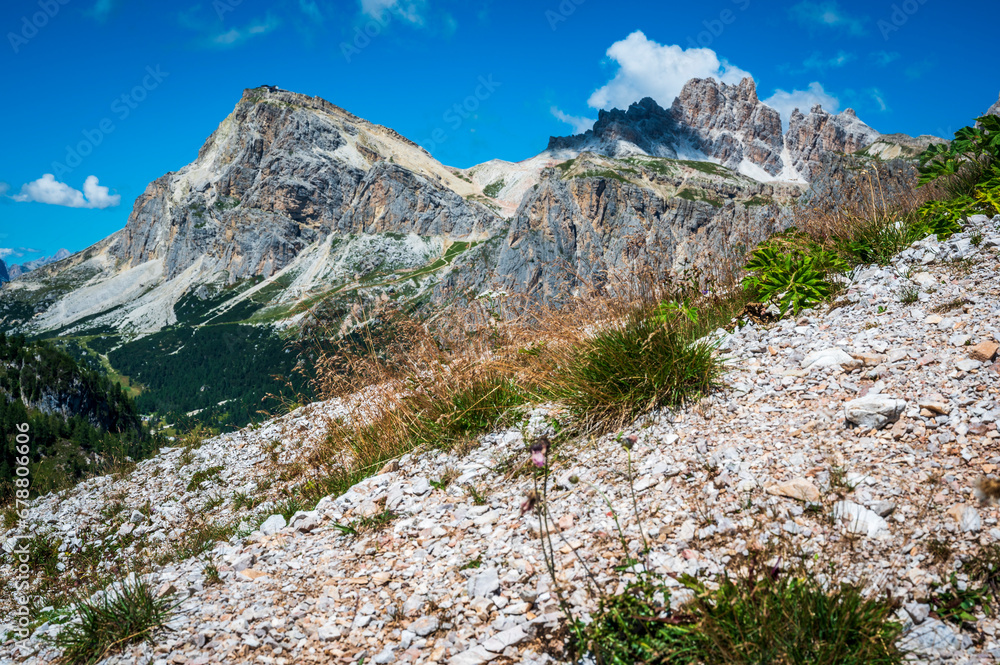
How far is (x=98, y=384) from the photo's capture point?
451ft

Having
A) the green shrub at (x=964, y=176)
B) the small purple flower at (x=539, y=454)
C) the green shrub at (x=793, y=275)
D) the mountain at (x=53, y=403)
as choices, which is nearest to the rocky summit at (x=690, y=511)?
the green shrub at (x=793, y=275)

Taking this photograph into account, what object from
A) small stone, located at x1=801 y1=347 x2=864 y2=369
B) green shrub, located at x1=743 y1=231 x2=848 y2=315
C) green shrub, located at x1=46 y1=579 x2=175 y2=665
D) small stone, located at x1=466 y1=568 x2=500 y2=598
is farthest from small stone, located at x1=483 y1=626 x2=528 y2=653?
green shrub, located at x1=743 y1=231 x2=848 y2=315

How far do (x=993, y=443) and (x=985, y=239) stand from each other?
481 cm

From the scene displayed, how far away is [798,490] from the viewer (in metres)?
3.87

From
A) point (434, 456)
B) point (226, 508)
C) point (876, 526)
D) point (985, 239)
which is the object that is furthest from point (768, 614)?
point (226, 508)

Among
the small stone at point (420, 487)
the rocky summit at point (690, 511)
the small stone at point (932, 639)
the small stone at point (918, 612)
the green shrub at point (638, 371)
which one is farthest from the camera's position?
the small stone at point (420, 487)

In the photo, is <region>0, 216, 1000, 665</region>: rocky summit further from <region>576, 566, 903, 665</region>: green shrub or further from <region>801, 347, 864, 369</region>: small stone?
<region>576, 566, 903, 665</region>: green shrub

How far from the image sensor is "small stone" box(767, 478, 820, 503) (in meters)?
3.80

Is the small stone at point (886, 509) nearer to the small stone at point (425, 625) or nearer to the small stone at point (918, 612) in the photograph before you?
the small stone at point (918, 612)

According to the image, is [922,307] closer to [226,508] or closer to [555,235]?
[226,508]

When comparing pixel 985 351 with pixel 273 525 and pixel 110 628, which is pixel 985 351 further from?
pixel 110 628

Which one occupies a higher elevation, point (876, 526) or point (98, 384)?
point (98, 384)

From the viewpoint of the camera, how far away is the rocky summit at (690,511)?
3.34 m

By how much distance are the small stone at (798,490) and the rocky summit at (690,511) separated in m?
0.02
